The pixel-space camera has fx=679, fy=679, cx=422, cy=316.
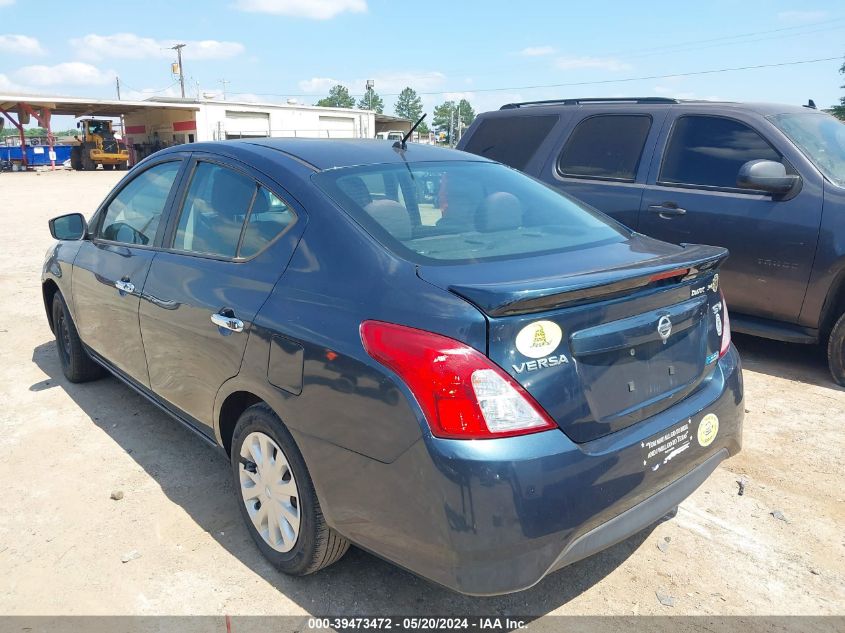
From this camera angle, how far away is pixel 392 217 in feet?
8.49

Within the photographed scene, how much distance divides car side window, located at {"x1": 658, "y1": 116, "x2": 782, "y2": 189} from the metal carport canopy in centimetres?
4008

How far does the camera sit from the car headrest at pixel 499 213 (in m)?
2.82

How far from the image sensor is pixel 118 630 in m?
2.44

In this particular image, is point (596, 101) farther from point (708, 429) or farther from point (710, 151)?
point (708, 429)

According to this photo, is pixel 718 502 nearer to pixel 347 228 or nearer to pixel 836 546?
pixel 836 546

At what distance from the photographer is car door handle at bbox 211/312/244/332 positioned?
2668 millimetres

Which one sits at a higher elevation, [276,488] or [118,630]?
[276,488]

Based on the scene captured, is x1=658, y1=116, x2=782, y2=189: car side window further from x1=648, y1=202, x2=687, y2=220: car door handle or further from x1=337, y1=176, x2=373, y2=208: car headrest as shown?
x1=337, y1=176, x2=373, y2=208: car headrest

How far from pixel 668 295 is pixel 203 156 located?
2.25 meters

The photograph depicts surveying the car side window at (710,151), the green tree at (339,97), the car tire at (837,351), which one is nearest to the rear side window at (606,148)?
the car side window at (710,151)

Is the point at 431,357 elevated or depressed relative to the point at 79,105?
depressed

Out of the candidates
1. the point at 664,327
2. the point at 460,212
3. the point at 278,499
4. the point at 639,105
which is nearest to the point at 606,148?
the point at 639,105

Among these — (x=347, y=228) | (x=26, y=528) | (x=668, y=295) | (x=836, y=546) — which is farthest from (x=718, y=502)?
(x=26, y=528)

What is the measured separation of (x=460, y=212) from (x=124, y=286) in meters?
1.93
